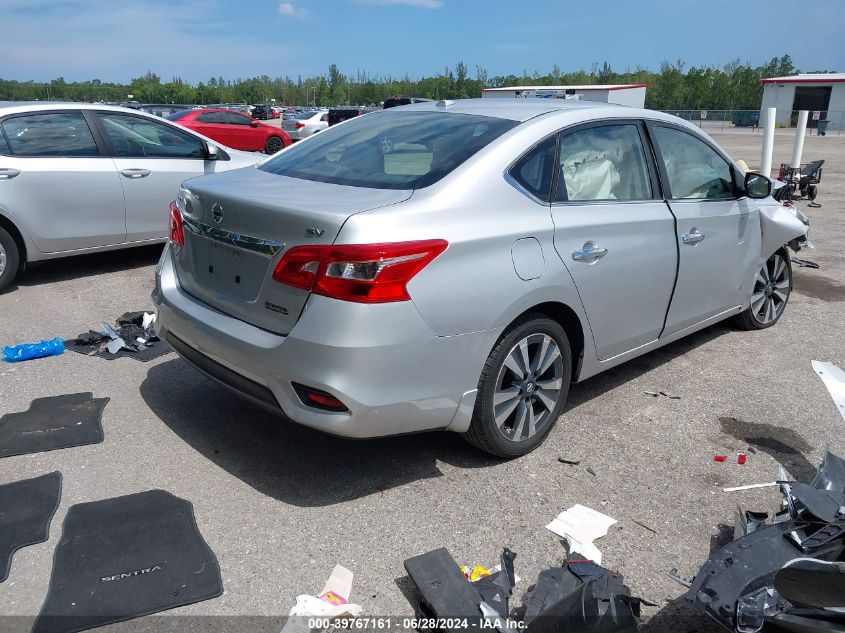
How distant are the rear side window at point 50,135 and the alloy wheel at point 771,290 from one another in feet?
19.9

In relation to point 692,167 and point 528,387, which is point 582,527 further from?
point 692,167

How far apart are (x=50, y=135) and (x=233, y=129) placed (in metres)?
15.4

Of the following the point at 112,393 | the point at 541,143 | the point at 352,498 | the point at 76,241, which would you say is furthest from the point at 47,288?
the point at 541,143

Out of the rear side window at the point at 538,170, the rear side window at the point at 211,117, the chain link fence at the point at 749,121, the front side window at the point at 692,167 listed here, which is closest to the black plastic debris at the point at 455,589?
the rear side window at the point at 538,170

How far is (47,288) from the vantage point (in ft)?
21.9

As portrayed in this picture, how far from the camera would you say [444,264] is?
307 centimetres

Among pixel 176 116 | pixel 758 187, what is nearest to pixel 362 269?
pixel 758 187

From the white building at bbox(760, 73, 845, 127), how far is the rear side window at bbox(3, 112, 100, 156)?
192 feet

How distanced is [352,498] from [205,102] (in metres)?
112

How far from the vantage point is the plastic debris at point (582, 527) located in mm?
2980

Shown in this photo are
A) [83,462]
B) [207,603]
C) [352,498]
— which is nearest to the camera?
[207,603]

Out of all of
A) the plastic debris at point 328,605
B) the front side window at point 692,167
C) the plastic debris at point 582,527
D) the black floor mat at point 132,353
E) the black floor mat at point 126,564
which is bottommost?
the plastic debris at point 582,527

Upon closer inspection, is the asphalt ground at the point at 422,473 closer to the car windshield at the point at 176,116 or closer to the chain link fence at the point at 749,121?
the car windshield at the point at 176,116

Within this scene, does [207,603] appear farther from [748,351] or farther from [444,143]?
[748,351]
